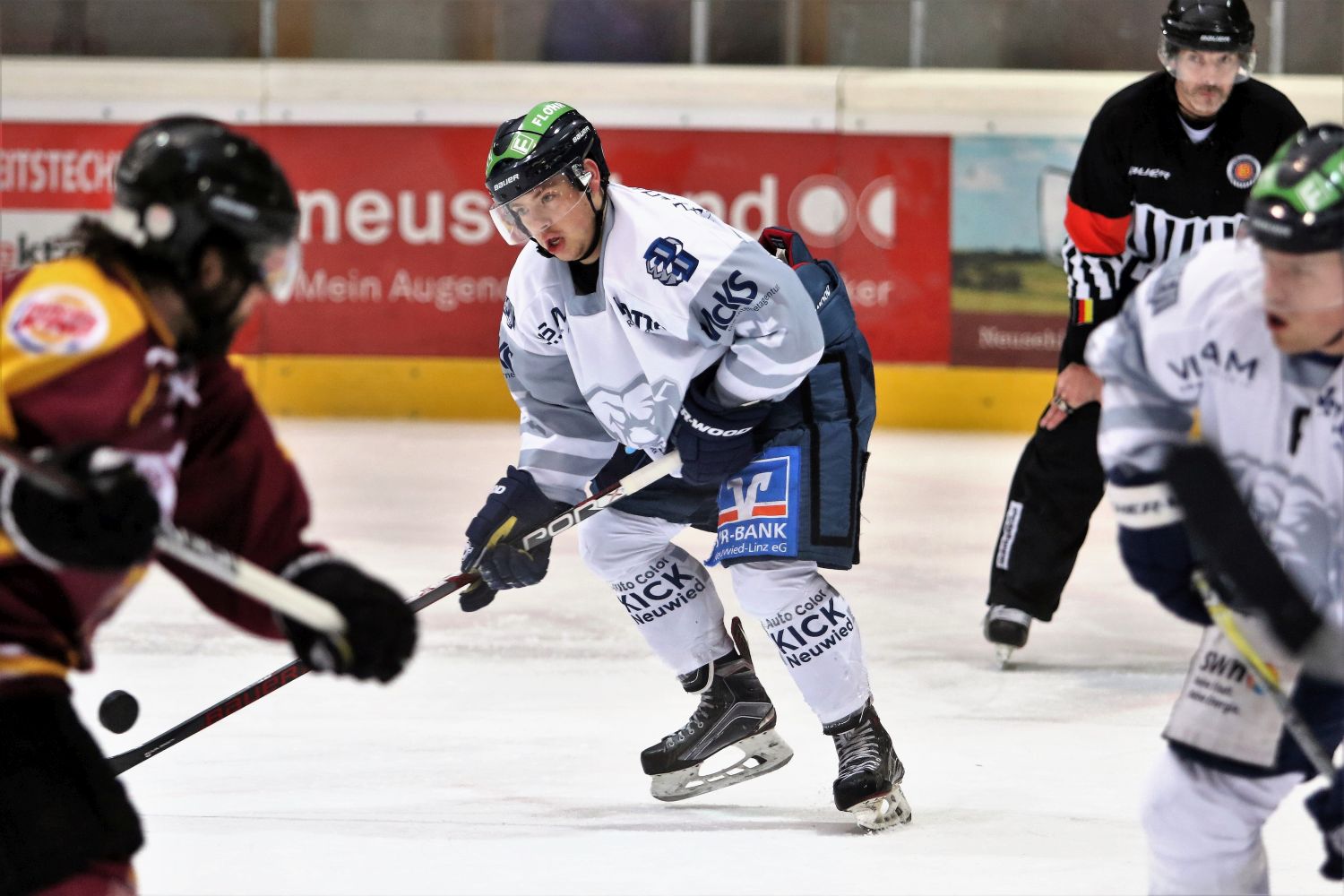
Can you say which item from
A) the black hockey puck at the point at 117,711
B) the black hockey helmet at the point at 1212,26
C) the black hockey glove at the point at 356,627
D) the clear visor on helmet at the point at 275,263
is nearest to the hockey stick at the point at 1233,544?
the black hockey glove at the point at 356,627

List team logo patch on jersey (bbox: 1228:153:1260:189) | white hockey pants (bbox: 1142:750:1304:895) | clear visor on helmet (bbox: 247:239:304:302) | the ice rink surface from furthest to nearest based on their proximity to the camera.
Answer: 1. team logo patch on jersey (bbox: 1228:153:1260:189)
2. the ice rink surface
3. white hockey pants (bbox: 1142:750:1304:895)
4. clear visor on helmet (bbox: 247:239:304:302)

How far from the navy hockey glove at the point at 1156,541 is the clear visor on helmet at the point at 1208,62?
2054 millimetres

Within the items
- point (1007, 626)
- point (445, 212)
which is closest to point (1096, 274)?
point (1007, 626)

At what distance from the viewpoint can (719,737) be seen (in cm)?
338

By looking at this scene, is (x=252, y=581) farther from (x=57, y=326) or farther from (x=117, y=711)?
(x=117, y=711)

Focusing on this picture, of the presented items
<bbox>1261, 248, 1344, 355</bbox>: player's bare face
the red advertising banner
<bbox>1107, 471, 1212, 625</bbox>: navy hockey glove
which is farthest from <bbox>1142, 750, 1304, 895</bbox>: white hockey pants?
the red advertising banner

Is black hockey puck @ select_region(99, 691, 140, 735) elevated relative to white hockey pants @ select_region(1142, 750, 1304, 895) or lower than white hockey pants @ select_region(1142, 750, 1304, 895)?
lower

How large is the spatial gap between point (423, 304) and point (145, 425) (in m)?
6.20

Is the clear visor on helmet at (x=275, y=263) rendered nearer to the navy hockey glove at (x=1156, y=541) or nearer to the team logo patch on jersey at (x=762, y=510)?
the navy hockey glove at (x=1156, y=541)

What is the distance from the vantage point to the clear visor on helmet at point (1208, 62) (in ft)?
12.7

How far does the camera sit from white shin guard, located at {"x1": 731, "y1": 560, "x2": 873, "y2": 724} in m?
3.12

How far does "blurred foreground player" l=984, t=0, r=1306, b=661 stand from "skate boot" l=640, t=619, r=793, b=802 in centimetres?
100

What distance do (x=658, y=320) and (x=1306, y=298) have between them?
1.35 m

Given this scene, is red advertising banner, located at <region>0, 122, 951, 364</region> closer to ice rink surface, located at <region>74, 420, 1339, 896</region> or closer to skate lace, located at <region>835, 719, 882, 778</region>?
ice rink surface, located at <region>74, 420, 1339, 896</region>
